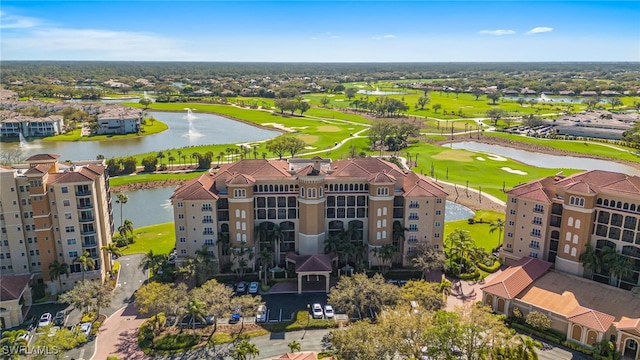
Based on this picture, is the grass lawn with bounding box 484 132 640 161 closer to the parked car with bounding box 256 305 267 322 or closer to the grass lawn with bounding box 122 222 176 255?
the grass lawn with bounding box 122 222 176 255

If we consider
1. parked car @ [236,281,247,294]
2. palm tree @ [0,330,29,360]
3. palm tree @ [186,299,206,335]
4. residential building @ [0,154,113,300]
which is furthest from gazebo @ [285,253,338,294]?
palm tree @ [0,330,29,360]

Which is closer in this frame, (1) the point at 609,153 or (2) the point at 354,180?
(2) the point at 354,180

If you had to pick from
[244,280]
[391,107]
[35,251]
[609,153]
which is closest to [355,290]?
[244,280]

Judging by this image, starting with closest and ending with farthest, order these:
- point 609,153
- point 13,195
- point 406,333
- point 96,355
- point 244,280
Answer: point 406,333, point 96,355, point 13,195, point 244,280, point 609,153

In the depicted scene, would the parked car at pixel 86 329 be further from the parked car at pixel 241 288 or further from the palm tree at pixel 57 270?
the parked car at pixel 241 288

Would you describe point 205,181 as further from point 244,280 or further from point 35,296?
point 35,296

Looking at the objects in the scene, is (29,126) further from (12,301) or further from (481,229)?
(481,229)

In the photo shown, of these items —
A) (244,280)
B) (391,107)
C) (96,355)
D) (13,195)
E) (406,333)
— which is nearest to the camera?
(406,333)
